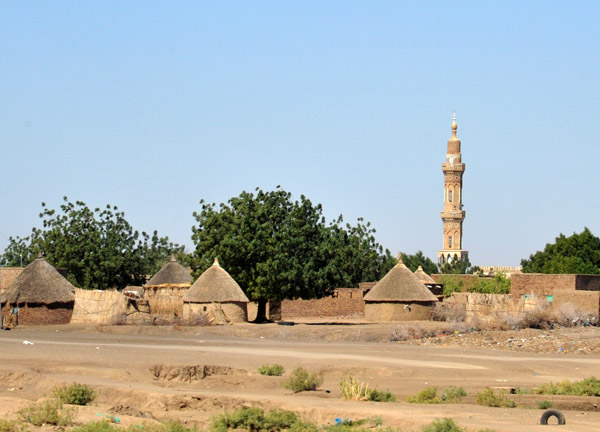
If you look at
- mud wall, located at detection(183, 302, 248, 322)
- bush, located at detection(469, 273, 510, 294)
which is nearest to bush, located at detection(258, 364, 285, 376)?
mud wall, located at detection(183, 302, 248, 322)

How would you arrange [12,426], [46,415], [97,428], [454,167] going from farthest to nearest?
[454,167] → [46,415] → [12,426] → [97,428]

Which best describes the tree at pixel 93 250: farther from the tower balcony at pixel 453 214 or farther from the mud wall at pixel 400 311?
the tower balcony at pixel 453 214

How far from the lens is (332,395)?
18.6 m

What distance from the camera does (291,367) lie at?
2262cm

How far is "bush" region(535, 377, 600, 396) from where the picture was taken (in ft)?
59.3

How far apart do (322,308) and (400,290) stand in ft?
34.3

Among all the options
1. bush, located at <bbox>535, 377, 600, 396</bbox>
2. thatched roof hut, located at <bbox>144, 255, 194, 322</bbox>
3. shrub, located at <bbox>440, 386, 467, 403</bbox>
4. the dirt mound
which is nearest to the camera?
shrub, located at <bbox>440, 386, 467, 403</bbox>

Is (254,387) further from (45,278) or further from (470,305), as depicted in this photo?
(470,305)

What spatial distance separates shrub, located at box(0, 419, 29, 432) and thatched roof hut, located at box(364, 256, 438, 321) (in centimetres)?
2669

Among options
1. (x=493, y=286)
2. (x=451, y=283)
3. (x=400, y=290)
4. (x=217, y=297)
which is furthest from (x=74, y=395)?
(x=451, y=283)

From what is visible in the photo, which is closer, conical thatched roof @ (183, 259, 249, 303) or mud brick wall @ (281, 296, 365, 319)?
conical thatched roof @ (183, 259, 249, 303)

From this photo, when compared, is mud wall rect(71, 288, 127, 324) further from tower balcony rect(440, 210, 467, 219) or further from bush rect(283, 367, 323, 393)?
tower balcony rect(440, 210, 467, 219)

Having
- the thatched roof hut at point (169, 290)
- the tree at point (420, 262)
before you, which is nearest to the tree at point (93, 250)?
the thatched roof hut at point (169, 290)

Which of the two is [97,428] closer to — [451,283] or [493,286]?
[493,286]
